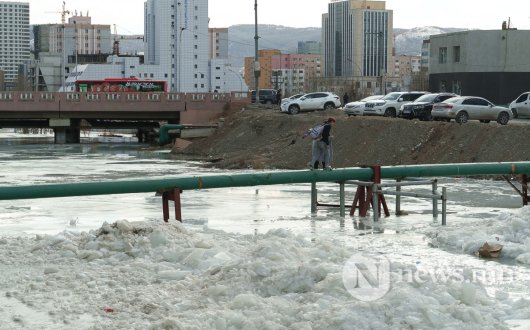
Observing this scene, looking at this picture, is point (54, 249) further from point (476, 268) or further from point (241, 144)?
point (241, 144)

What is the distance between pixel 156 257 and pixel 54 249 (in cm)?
183

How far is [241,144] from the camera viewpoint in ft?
195

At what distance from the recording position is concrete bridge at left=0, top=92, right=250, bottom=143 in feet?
256

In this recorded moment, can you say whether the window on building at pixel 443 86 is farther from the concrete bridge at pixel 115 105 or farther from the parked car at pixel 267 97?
the concrete bridge at pixel 115 105

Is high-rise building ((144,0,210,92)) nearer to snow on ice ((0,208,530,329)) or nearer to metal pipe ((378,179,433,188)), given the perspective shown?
metal pipe ((378,179,433,188))

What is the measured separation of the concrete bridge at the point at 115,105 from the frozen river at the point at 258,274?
2295 inches

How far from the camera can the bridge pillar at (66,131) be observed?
3221 inches

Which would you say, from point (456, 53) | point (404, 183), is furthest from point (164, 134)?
point (404, 183)

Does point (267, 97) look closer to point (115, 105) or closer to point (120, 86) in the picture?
point (115, 105)

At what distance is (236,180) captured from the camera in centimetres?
1947

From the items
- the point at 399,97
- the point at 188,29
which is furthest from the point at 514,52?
the point at 188,29

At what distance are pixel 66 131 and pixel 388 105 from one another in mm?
38929

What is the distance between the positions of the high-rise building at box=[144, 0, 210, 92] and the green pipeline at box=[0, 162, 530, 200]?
131m

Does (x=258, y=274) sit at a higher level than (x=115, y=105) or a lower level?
lower
